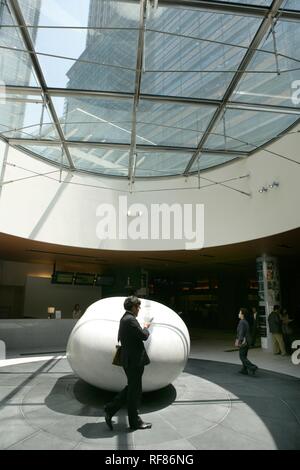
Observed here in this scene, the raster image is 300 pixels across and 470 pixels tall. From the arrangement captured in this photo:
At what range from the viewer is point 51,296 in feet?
64.6

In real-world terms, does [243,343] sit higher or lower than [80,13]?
lower

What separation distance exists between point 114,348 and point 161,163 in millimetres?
9794

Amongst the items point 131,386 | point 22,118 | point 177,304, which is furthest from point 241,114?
point 177,304

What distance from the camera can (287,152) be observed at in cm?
993

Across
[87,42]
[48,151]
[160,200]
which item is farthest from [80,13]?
[160,200]

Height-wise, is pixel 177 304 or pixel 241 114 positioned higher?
pixel 241 114

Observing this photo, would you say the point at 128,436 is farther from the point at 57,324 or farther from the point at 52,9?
the point at 57,324

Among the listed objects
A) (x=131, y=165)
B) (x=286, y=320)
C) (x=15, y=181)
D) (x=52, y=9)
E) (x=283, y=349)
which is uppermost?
(x=52, y=9)

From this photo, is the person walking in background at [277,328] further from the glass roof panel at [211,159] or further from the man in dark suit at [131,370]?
the man in dark suit at [131,370]

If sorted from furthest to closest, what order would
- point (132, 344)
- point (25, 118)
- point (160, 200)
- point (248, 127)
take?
point (160, 200), point (248, 127), point (25, 118), point (132, 344)

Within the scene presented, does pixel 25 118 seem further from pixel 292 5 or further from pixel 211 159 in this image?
pixel 292 5

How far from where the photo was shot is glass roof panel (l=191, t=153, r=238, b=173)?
12531 millimetres

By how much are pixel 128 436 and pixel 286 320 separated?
Result: 1031cm

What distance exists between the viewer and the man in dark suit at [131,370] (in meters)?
4.40
